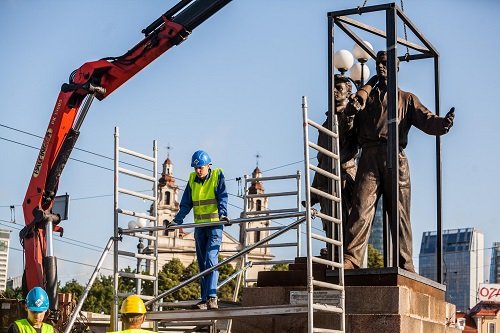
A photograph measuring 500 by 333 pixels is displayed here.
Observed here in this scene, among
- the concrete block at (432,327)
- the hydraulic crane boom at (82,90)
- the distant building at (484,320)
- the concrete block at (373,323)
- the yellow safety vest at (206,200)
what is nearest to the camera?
the concrete block at (373,323)

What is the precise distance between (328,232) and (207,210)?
1.43 metres

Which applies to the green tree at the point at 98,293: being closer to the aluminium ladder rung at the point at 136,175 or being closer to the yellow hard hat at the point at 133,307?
the aluminium ladder rung at the point at 136,175

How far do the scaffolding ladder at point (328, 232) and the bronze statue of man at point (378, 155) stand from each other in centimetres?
34

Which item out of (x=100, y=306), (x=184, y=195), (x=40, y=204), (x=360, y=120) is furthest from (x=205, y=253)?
(x=100, y=306)

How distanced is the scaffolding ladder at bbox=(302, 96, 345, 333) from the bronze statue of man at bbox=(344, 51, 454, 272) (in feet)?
1.11

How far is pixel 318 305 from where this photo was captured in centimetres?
1065

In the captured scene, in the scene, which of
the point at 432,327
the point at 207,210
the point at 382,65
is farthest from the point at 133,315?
the point at 382,65

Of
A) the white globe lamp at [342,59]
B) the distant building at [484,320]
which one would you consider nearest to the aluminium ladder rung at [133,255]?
the white globe lamp at [342,59]

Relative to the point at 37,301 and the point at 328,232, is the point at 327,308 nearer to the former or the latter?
the point at 328,232

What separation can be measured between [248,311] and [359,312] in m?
1.34

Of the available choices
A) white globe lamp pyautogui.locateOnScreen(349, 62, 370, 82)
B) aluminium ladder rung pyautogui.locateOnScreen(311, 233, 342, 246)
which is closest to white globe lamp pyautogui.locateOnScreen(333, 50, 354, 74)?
white globe lamp pyautogui.locateOnScreen(349, 62, 370, 82)

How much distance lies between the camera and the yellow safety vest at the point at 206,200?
41.0ft

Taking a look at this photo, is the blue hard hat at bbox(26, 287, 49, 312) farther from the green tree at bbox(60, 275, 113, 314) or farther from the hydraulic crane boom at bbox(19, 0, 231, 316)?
the green tree at bbox(60, 275, 113, 314)

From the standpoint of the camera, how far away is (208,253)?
12367mm
